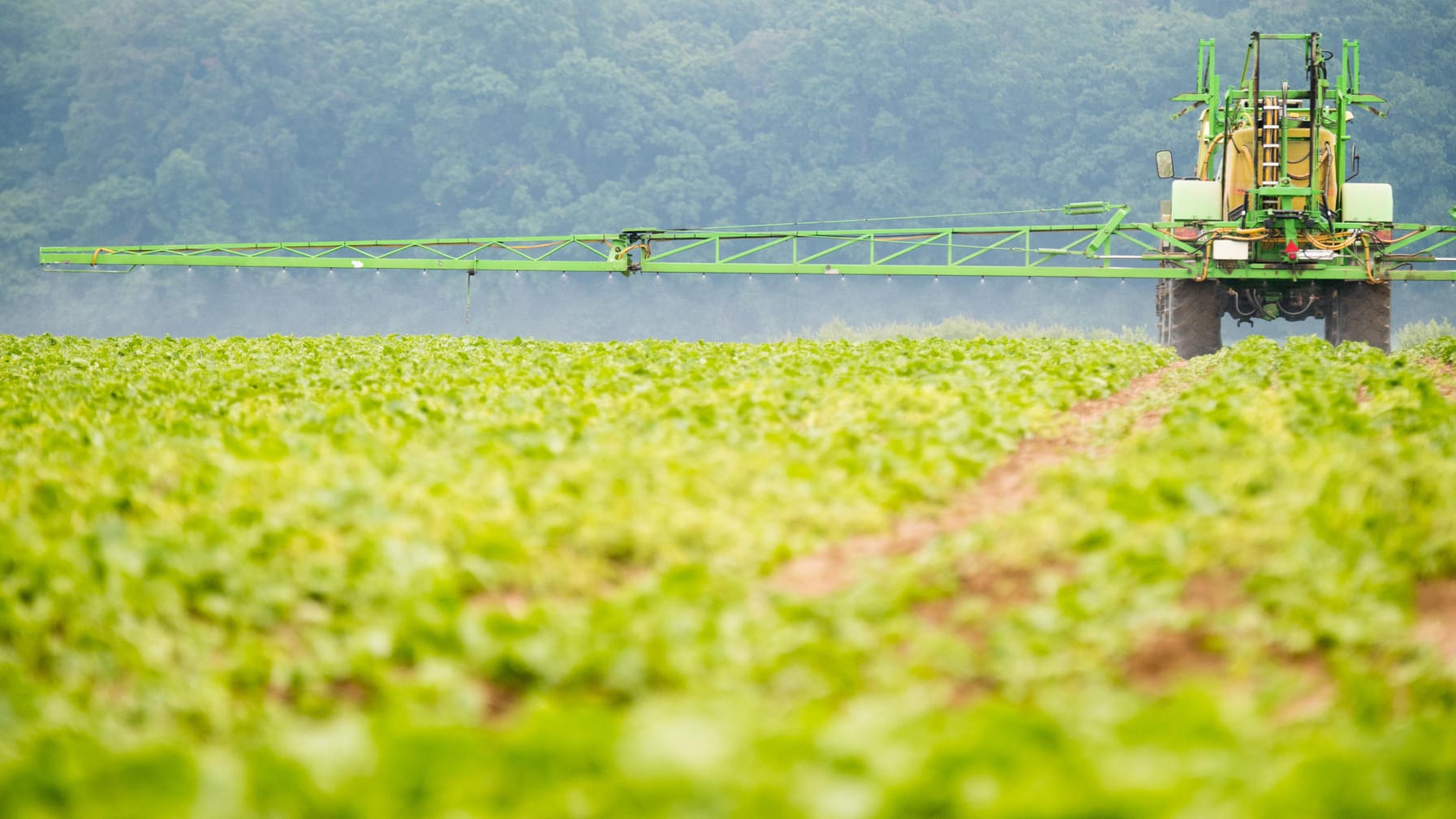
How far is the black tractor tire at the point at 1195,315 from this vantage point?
2398cm

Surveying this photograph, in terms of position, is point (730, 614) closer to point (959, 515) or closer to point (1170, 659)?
point (1170, 659)

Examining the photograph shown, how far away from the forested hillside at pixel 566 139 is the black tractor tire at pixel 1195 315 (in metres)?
39.1

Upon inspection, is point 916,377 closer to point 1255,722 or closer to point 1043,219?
point 1255,722

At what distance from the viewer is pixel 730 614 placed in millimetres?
4457

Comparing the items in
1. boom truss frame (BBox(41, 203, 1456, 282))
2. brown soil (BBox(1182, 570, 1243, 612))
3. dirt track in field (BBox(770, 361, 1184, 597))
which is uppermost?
boom truss frame (BBox(41, 203, 1456, 282))

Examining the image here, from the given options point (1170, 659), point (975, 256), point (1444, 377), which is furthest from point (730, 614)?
point (975, 256)

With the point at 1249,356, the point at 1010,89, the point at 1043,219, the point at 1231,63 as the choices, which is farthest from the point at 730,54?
the point at 1249,356

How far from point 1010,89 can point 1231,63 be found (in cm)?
1077

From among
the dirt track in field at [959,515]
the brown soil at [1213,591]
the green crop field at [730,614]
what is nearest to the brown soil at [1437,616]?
the green crop field at [730,614]

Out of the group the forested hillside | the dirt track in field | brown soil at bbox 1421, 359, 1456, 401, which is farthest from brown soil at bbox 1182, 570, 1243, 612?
the forested hillside

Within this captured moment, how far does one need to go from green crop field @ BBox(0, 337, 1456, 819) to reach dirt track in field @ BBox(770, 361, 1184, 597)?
0.03 metres

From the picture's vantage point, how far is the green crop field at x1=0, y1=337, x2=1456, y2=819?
3049mm

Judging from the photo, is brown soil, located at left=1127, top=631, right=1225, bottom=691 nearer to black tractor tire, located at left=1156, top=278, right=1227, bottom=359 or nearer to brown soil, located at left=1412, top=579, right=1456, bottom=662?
brown soil, located at left=1412, top=579, right=1456, bottom=662

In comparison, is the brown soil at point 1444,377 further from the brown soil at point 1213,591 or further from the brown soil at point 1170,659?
the brown soil at point 1170,659
